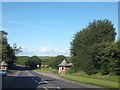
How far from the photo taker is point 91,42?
8044 centimetres

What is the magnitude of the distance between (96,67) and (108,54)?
382 inches

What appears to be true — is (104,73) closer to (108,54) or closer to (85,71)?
(108,54)

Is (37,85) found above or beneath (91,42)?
beneath

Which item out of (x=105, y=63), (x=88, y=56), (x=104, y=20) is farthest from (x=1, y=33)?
(x=105, y=63)

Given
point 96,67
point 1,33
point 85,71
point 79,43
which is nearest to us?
Answer: point 96,67

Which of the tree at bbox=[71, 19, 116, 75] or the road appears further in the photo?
the tree at bbox=[71, 19, 116, 75]

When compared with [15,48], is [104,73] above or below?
below

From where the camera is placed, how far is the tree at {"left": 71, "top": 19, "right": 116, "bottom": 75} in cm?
7130

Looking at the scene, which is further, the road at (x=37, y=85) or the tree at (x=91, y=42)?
the tree at (x=91, y=42)

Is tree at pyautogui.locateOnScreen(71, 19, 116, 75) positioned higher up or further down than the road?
higher up

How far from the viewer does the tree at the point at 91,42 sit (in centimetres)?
7130

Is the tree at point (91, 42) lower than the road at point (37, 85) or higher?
higher

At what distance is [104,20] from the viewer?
280 feet

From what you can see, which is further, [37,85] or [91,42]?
[91,42]
